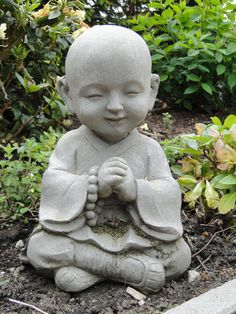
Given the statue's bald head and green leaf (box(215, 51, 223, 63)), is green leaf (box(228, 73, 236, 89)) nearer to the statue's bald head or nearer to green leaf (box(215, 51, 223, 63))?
green leaf (box(215, 51, 223, 63))

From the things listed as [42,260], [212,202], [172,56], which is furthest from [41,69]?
[42,260]

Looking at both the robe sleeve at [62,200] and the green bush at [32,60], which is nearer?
the robe sleeve at [62,200]

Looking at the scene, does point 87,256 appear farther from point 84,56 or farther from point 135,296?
point 84,56

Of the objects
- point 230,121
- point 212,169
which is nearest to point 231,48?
point 230,121

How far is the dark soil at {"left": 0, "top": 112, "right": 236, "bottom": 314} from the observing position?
8.07 ft

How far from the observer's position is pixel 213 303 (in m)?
2.40

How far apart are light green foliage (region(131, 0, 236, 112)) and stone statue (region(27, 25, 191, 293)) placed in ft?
8.92

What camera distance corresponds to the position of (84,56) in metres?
2.44

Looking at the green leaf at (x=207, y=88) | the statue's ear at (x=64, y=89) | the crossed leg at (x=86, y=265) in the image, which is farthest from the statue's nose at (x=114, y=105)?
the green leaf at (x=207, y=88)

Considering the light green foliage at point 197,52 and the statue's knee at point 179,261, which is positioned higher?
the statue's knee at point 179,261

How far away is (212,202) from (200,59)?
2489 mm

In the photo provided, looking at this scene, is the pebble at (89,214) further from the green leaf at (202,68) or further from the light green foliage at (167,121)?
the green leaf at (202,68)

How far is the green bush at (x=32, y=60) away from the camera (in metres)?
4.10

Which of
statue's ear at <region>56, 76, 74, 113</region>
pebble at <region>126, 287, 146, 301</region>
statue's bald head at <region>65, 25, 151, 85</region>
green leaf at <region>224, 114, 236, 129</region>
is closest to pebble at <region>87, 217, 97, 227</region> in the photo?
pebble at <region>126, 287, 146, 301</region>
